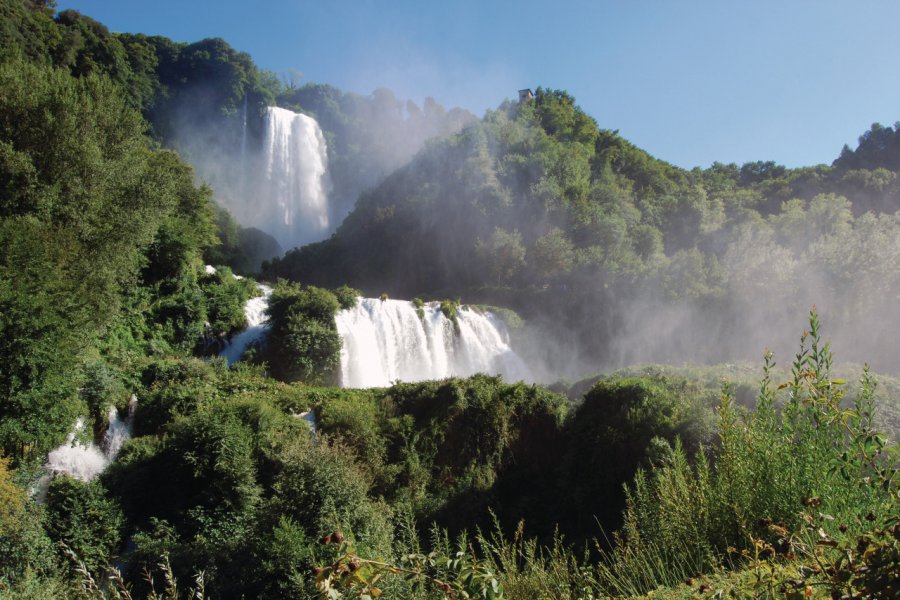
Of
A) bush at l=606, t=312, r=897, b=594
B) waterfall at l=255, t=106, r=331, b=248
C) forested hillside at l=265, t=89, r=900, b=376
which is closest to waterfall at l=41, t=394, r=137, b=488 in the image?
bush at l=606, t=312, r=897, b=594

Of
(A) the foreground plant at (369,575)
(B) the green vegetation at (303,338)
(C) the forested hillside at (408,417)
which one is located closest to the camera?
(A) the foreground plant at (369,575)

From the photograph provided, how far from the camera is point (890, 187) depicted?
42.1 meters

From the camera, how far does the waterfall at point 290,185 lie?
5125cm

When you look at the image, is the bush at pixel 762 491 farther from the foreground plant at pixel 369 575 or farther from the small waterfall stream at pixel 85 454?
the small waterfall stream at pixel 85 454

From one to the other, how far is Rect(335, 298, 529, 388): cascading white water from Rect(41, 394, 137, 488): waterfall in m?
8.52

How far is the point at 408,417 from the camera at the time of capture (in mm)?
14297

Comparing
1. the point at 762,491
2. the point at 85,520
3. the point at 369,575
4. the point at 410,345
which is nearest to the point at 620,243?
the point at 410,345

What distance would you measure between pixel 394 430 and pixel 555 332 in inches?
775

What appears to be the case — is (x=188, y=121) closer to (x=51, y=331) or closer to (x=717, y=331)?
(x=51, y=331)

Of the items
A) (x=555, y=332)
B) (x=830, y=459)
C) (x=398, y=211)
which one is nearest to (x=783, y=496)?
(x=830, y=459)

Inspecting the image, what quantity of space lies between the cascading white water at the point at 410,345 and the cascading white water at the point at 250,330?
3055mm

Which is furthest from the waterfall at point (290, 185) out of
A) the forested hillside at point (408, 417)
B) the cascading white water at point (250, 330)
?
the cascading white water at point (250, 330)

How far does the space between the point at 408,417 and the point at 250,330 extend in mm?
9985

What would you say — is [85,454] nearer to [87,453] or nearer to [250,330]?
[87,453]
